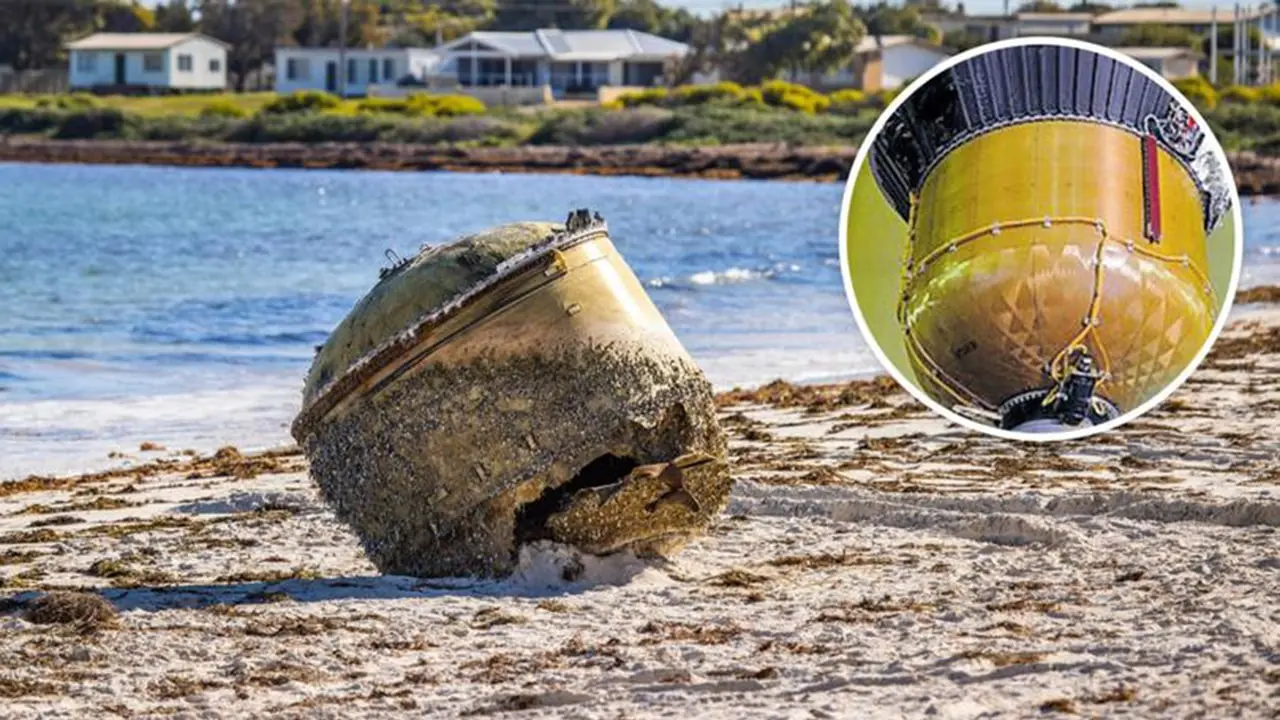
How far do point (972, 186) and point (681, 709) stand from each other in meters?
2.28

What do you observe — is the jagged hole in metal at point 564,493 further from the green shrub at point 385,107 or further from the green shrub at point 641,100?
the green shrub at point 641,100

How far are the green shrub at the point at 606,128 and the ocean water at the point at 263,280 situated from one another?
9151 millimetres

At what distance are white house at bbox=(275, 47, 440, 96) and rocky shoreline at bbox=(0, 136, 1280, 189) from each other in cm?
2156

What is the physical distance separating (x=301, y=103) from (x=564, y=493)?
3375 inches

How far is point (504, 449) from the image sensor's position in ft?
25.7

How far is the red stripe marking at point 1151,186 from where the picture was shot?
4.48 m

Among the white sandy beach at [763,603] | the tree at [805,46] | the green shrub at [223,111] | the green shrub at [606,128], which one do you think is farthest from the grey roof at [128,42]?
the white sandy beach at [763,603]

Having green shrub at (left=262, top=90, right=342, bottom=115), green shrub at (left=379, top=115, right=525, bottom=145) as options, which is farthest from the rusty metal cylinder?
green shrub at (left=262, top=90, right=342, bottom=115)

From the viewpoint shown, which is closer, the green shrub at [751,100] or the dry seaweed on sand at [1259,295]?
the dry seaweed on sand at [1259,295]

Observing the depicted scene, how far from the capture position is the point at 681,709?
6.25m

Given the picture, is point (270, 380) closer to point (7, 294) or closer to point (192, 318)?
point (192, 318)

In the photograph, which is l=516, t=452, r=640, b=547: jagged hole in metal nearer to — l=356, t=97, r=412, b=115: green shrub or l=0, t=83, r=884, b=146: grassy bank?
l=0, t=83, r=884, b=146: grassy bank

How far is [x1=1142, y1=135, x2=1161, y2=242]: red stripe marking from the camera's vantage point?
176 inches

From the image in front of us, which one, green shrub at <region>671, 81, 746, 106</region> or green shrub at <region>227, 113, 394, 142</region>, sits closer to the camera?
green shrub at <region>227, 113, 394, 142</region>
